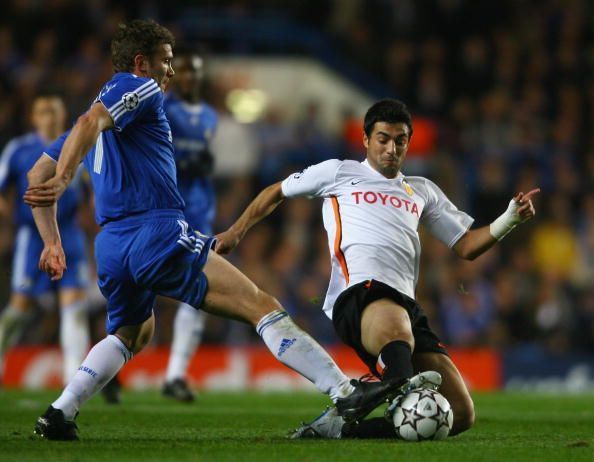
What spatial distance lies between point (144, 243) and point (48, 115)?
444cm

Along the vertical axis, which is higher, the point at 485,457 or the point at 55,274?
the point at 55,274

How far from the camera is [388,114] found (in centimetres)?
679

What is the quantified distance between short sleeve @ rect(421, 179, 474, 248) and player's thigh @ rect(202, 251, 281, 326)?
1.45 m

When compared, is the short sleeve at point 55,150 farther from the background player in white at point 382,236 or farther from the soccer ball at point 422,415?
the soccer ball at point 422,415

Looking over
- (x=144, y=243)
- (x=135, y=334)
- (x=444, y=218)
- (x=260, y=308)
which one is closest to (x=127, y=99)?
(x=144, y=243)

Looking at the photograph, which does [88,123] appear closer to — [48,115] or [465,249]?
[465,249]

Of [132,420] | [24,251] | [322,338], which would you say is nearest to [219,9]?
[322,338]

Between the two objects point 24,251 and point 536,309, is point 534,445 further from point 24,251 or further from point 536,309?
point 536,309

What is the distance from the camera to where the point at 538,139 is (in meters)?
17.8

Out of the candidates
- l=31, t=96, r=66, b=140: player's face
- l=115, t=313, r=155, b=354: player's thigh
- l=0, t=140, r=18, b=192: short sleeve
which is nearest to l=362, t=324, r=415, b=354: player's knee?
l=115, t=313, r=155, b=354: player's thigh

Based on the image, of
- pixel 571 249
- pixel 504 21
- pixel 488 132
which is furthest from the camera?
pixel 504 21

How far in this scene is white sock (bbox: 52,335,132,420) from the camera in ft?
20.2

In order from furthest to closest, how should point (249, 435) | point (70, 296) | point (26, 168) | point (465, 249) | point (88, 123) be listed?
point (26, 168) → point (70, 296) → point (465, 249) → point (249, 435) → point (88, 123)

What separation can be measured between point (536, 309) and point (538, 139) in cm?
363
